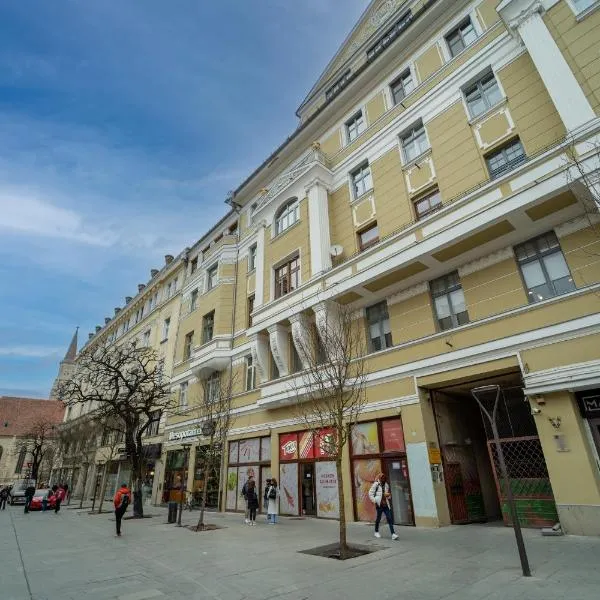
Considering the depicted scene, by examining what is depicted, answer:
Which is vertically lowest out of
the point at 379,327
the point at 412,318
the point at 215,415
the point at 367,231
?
the point at 215,415

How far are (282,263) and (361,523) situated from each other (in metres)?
12.5

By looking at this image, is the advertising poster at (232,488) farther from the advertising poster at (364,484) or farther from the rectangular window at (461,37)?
the rectangular window at (461,37)

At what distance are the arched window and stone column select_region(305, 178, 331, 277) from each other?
143 centimetres

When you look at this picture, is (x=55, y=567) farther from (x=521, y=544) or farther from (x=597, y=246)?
(x=597, y=246)

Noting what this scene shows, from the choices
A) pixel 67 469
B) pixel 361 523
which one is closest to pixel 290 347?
pixel 361 523

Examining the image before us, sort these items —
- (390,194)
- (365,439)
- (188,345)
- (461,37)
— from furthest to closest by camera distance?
(188,345)
(390,194)
(461,37)
(365,439)

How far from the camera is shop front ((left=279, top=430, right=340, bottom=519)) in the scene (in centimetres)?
1598

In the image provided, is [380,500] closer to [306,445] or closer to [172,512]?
[306,445]

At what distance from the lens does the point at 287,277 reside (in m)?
20.2

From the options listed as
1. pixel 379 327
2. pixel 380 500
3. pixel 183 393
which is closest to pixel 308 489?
pixel 380 500

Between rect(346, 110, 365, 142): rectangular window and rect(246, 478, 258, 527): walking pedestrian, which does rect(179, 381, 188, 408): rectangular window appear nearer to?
rect(246, 478, 258, 527): walking pedestrian

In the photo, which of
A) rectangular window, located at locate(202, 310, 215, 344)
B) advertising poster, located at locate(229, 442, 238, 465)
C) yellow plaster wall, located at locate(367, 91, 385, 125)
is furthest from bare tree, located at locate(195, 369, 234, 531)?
yellow plaster wall, located at locate(367, 91, 385, 125)

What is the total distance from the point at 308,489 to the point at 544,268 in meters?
12.9

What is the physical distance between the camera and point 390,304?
15305 millimetres
